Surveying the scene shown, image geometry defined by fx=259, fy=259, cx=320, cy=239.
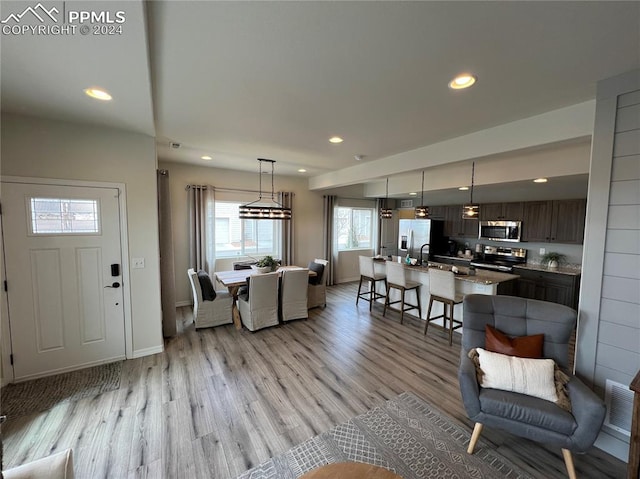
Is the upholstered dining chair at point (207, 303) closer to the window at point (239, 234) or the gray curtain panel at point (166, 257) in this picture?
the gray curtain panel at point (166, 257)

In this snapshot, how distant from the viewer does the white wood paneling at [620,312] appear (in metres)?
1.85

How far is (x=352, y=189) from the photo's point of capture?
711 cm

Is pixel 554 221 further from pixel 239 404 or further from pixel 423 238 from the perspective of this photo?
pixel 239 404

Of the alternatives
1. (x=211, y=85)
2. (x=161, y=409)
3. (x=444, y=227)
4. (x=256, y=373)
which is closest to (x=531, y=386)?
(x=256, y=373)

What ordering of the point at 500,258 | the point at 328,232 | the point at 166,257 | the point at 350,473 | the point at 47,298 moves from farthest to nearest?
the point at 328,232, the point at 500,258, the point at 166,257, the point at 47,298, the point at 350,473

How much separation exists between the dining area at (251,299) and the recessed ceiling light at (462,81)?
3.23 m

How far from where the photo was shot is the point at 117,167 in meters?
3.00

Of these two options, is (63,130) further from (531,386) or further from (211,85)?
(531,386)

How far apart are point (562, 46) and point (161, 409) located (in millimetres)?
4035

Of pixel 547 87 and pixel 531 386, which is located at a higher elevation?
pixel 547 87

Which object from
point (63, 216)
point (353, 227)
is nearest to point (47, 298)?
point (63, 216)

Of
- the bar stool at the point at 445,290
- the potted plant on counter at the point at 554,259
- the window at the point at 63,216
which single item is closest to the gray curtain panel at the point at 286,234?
the bar stool at the point at 445,290

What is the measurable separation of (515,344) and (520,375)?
11.3 inches

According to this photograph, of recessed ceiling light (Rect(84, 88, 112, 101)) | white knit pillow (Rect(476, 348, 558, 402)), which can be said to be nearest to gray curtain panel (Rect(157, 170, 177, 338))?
recessed ceiling light (Rect(84, 88, 112, 101))
